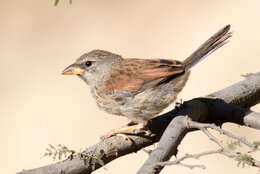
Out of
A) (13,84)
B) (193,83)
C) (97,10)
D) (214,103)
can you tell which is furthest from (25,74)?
(214,103)

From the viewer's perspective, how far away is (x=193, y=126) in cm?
355

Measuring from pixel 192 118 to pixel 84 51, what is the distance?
715 centimetres

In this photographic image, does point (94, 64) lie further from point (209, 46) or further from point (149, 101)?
point (209, 46)

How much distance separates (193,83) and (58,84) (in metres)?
2.72

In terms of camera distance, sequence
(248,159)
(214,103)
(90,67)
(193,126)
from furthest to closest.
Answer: (90,67) → (214,103) → (193,126) → (248,159)

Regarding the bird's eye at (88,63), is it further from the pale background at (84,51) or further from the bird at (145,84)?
the pale background at (84,51)

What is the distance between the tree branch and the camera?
3.59 m

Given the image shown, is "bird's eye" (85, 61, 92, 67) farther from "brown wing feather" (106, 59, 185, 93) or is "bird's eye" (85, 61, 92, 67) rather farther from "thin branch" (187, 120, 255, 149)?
"thin branch" (187, 120, 255, 149)

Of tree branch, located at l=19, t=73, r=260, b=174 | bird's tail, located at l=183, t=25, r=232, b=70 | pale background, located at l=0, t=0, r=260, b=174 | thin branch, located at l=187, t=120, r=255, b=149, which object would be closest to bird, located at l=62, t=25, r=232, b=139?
bird's tail, located at l=183, t=25, r=232, b=70

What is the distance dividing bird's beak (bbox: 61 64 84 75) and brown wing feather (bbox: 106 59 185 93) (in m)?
0.39

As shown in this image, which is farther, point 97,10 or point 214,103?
point 97,10

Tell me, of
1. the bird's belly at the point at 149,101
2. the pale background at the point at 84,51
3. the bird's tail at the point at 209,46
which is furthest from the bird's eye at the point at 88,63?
the pale background at the point at 84,51

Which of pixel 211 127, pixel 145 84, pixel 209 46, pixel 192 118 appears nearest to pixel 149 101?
pixel 145 84

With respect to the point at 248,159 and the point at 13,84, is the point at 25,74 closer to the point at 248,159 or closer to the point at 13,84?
the point at 13,84
